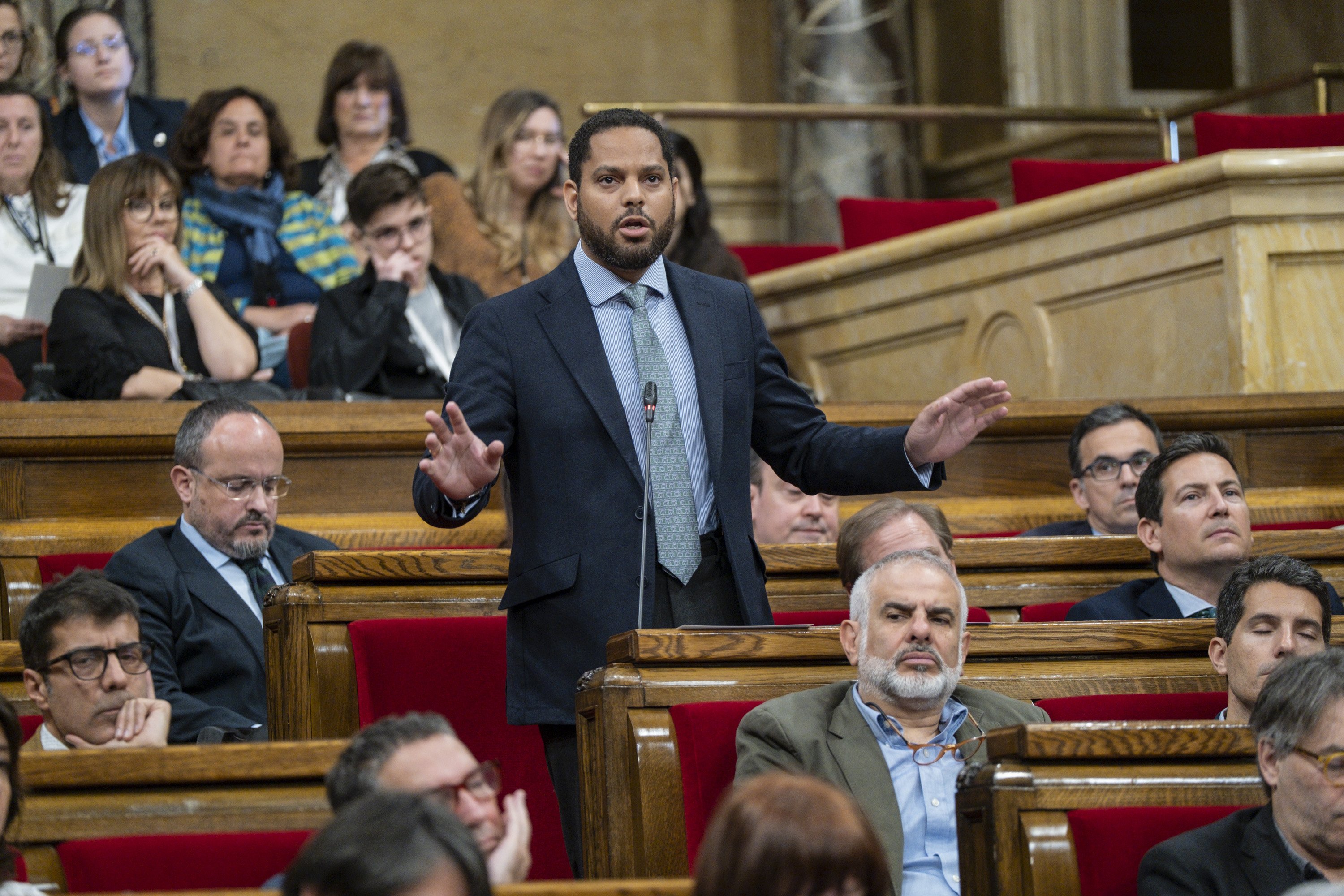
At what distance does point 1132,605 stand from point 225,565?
139 centimetres

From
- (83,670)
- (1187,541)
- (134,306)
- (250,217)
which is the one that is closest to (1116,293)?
(1187,541)

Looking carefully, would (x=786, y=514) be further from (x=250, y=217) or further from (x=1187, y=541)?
(x=250, y=217)

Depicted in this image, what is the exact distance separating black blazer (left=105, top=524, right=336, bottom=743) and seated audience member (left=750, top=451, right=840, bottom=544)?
0.97 metres

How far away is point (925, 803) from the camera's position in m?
2.14

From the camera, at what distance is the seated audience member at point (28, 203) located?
4.07 metres

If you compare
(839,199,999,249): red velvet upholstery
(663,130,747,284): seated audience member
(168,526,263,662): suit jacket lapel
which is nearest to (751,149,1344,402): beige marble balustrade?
(839,199,999,249): red velvet upholstery

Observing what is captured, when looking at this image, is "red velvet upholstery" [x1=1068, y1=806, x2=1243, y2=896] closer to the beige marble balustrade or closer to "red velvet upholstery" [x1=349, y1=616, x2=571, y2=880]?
"red velvet upholstery" [x1=349, y1=616, x2=571, y2=880]

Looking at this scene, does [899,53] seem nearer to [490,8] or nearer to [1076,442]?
[490,8]

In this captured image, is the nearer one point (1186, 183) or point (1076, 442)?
point (1076, 442)

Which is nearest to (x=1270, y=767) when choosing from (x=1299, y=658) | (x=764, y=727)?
(x=1299, y=658)

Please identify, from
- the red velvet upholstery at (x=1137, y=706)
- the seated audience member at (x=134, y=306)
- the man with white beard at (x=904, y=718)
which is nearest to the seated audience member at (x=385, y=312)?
the seated audience member at (x=134, y=306)

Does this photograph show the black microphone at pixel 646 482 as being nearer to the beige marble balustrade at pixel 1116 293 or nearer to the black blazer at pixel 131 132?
the beige marble balustrade at pixel 1116 293

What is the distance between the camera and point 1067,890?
1.75m

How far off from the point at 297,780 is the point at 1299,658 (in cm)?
101
